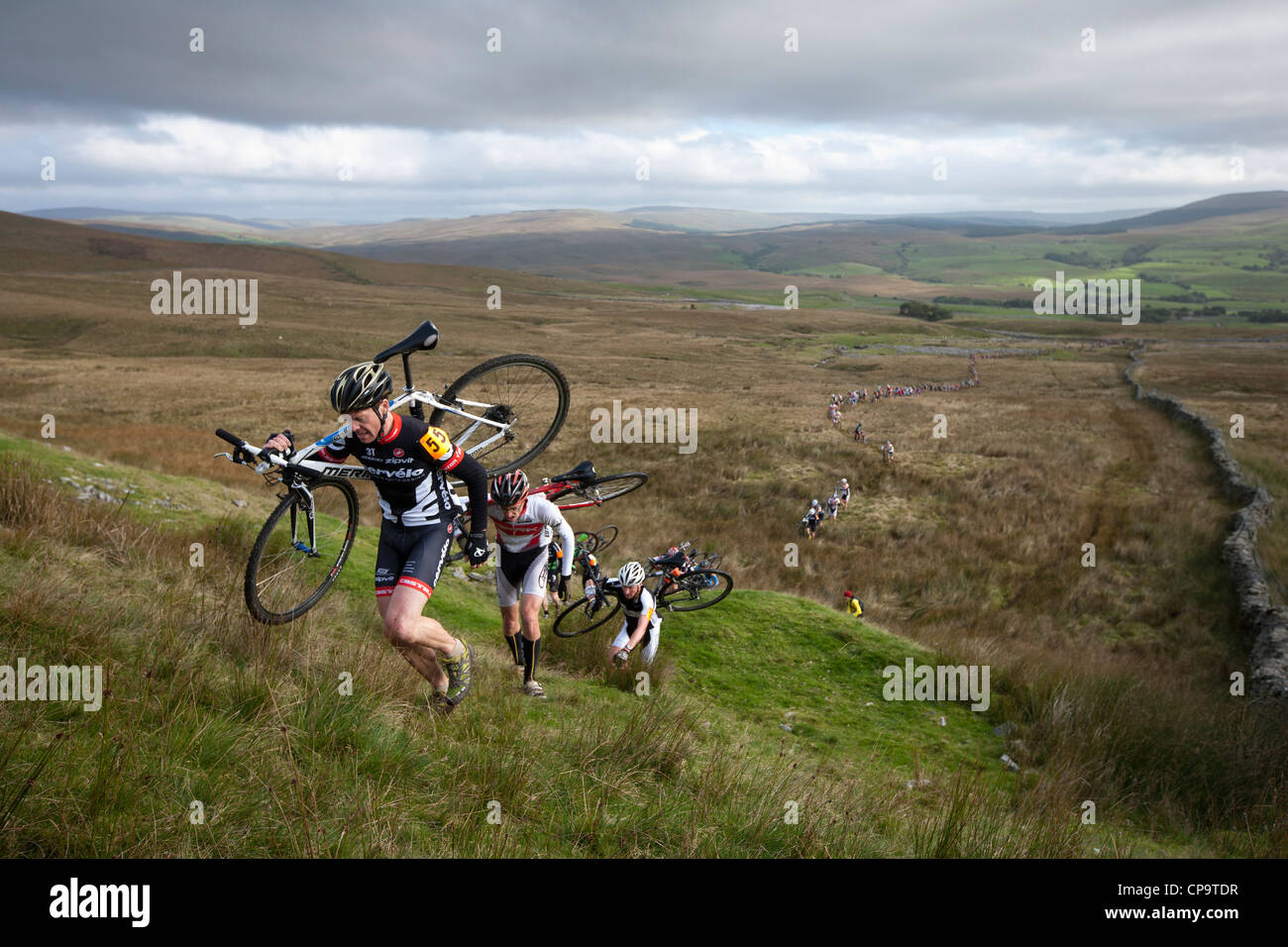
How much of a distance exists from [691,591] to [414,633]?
6867mm

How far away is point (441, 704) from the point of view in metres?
5.71

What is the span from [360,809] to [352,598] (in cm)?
634

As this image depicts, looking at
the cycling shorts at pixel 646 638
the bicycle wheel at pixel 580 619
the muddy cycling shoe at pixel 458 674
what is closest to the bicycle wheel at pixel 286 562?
the muddy cycling shoe at pixel 458 674

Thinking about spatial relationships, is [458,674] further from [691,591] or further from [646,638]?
[691,591]

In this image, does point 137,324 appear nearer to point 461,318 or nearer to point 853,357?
point 461,318

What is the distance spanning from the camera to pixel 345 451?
20.0 feet

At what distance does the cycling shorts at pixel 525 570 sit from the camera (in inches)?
309

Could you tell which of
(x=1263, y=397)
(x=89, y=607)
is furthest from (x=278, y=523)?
(x=1263, y=397)

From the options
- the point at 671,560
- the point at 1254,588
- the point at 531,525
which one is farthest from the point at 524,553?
the point at 1254,588

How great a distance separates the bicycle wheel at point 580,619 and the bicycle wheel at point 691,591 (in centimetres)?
161

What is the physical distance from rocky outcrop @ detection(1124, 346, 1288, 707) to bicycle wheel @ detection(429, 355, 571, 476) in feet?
36.2

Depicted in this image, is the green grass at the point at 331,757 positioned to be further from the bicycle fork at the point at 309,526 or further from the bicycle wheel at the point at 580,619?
the bicycle wheel at the point at 580,619

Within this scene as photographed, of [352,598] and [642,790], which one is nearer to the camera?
[642,790]

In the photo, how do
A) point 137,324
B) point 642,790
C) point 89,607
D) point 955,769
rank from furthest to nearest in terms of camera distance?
1. point 137,324
2. point 955,769
3. point 89,607
4. point 642,790
